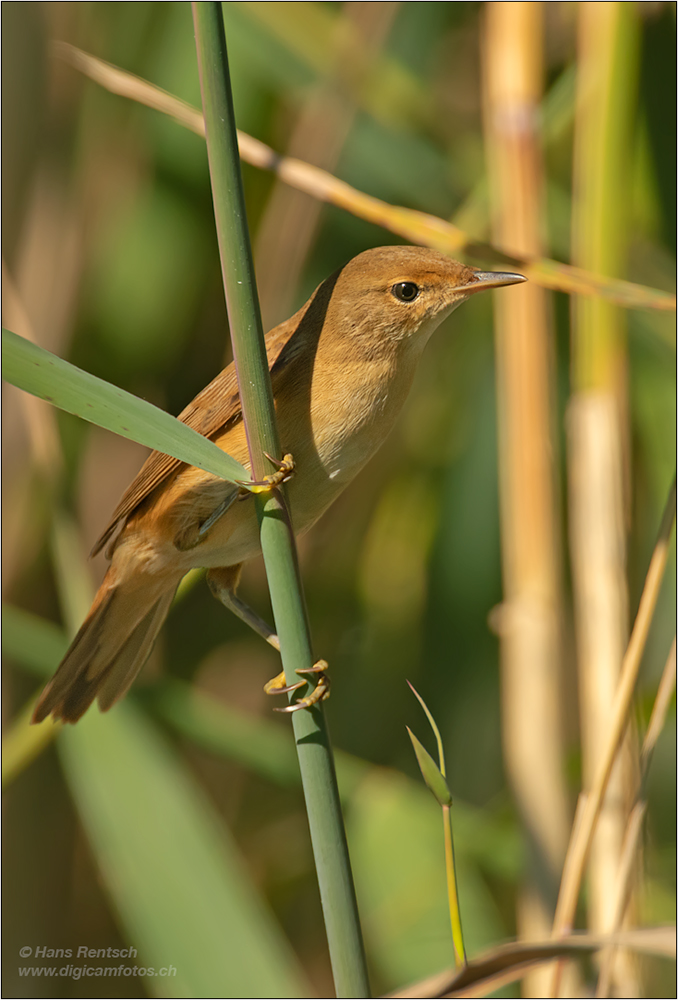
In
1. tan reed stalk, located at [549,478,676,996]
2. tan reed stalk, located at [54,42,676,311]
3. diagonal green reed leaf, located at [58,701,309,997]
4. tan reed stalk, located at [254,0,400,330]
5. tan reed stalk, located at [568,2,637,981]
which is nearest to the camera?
tan reed stalk, located at [549,478,676,996]

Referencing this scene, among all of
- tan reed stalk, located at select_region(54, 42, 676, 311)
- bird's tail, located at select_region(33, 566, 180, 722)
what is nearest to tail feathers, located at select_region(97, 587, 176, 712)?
bird's tail, located at select_region(33, 566, 180, 722)

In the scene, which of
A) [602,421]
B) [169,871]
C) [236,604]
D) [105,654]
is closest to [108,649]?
[105,654]

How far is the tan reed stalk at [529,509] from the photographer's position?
1.78 meters

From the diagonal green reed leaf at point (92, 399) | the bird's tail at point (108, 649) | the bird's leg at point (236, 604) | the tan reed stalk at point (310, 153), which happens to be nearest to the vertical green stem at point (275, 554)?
the diagonal green reed leaf at point (92, 399)

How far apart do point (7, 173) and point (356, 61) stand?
0.89 meters

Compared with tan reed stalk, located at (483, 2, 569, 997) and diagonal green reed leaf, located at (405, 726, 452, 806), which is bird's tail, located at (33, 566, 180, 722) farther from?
diagonal green reed leaf, located at (405, 726, 452, 806)

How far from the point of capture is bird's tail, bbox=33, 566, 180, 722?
169 centimetres

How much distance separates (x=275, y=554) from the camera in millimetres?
1050

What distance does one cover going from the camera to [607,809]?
1.71m

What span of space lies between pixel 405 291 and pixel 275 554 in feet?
2.46

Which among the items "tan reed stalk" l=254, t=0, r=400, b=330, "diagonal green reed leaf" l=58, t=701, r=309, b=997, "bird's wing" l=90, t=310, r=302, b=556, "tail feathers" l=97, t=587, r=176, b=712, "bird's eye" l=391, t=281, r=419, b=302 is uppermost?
"tan reed stalk" l=254, t=0, r=400, b=330

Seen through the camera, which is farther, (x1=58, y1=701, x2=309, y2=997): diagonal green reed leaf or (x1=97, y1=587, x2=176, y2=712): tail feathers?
(x1=97, y1=587, x2=176, y2=712): tail feathers

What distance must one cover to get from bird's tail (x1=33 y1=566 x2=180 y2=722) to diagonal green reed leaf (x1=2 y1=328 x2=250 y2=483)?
0.82 m

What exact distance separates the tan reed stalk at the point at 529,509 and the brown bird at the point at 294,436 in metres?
0.34
